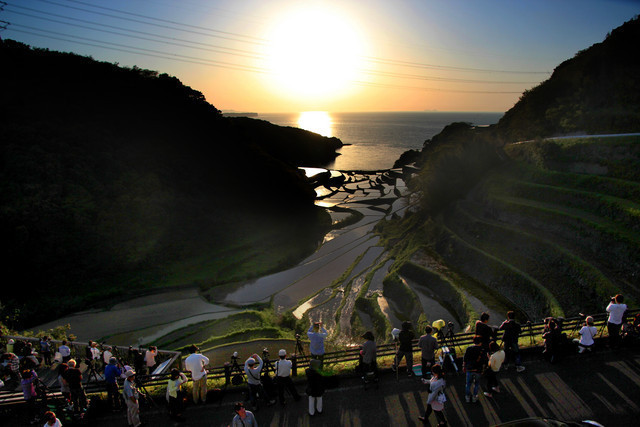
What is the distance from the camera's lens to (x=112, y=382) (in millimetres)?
14312

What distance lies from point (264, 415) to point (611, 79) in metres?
65.5

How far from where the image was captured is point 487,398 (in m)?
13.7

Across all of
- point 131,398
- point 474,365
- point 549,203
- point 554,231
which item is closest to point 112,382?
point 131,398

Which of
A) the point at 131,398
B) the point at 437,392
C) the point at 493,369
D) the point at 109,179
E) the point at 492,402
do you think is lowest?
the point at 492,402

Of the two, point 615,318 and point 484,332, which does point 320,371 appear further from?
point 615,318

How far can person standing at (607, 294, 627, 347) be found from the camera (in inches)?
609

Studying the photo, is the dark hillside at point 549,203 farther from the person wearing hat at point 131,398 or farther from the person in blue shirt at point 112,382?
the person in blue shirt at point 112,382

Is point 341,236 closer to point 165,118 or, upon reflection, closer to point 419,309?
point 419,309

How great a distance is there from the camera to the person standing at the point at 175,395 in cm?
1305

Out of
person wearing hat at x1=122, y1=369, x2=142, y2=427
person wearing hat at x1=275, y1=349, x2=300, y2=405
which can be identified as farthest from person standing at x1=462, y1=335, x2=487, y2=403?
person wearing hat at x1=122, y1=369, x2=142, y2=427

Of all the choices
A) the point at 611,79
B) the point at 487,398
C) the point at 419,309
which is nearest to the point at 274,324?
the point at 419,309

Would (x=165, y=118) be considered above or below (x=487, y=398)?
above

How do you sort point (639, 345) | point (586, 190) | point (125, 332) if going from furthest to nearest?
point (586, 190) → point (125, 332) → point (639, 345)

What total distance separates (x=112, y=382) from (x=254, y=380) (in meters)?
6.22
